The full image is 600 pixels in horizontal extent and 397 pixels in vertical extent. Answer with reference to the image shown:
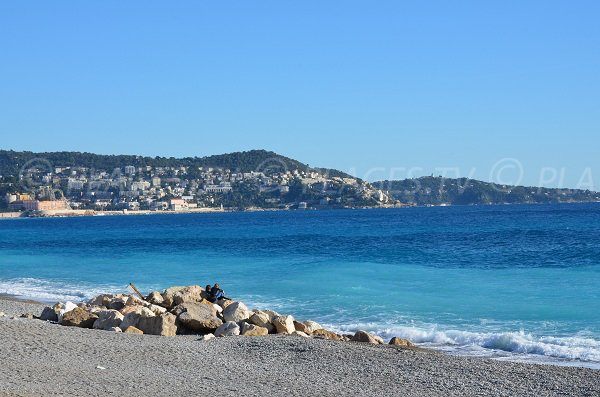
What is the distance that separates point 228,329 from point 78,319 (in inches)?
128

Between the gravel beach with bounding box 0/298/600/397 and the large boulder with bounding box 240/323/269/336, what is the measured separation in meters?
0.59

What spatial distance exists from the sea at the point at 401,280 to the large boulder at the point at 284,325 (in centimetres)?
255

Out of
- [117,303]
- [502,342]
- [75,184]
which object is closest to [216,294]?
[117,303]

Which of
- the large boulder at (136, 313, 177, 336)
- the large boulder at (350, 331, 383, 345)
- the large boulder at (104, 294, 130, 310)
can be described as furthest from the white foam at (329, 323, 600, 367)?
the large boulder at (104, 294, 130, 310)

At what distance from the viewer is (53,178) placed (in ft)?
558

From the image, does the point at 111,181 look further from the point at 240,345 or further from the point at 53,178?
the point at 240,345

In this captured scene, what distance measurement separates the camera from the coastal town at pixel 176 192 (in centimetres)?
16175

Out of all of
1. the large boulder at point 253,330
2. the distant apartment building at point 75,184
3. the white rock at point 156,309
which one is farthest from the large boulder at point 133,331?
the distant apartment building at point 75,184

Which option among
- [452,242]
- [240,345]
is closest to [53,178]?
[452,242]

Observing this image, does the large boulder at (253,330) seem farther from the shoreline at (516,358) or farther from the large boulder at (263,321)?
the shoreline at (516,358)

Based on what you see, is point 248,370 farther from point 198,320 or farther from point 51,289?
point 51,289

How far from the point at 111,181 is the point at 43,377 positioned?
165m

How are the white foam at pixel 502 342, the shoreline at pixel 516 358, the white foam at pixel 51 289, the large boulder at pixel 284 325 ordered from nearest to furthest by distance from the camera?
1. the shoreline at pixel 516 358
2. the white foam at pixel 502 342
3. the large boulder at pixel 284 325
4. the white foam at pixel 51 289

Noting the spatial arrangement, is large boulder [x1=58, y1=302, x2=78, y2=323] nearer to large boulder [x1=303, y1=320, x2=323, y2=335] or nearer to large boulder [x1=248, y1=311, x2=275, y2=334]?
large boulder [x1=248, y1=311, x2=275, y2=334]
